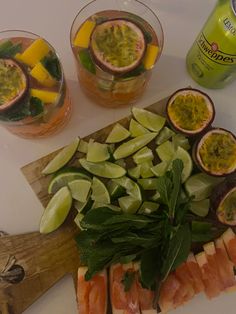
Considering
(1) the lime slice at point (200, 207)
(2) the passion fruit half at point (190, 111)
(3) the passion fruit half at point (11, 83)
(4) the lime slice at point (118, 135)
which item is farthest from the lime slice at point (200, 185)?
(3) the passion fruit half at point (11, 83)

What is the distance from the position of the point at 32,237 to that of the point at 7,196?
0.15 meters

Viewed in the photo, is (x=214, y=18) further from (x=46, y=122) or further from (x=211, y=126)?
(x=46, y=122)

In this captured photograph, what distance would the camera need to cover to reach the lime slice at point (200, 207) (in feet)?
3.74

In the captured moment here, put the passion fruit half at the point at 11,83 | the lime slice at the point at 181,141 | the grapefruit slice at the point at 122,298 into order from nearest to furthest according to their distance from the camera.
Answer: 1. the passion fruit half at the point at 11,83
2. the grapefruit slice at the point at 122,298
3. the lime slice at the point at 181,141

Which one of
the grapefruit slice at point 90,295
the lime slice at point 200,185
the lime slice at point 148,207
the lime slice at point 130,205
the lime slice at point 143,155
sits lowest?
the grapefruit slice at point 90,295

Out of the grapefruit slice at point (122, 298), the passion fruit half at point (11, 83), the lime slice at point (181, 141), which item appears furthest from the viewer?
the lime slice at point (181, 141)

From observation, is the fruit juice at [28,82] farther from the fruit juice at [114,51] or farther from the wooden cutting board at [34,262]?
the wooden cutting board at [34,262]

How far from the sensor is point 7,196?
3.84 ft

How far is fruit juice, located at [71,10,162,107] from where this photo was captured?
1.04 m

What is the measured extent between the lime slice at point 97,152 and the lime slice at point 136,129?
0.10 meters

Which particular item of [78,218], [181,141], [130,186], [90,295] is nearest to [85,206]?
[78,218]

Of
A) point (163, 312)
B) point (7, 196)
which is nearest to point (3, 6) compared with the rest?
point (7, 196)

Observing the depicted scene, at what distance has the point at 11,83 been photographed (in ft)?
3.23

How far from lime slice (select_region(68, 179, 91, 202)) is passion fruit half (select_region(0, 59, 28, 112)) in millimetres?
297
